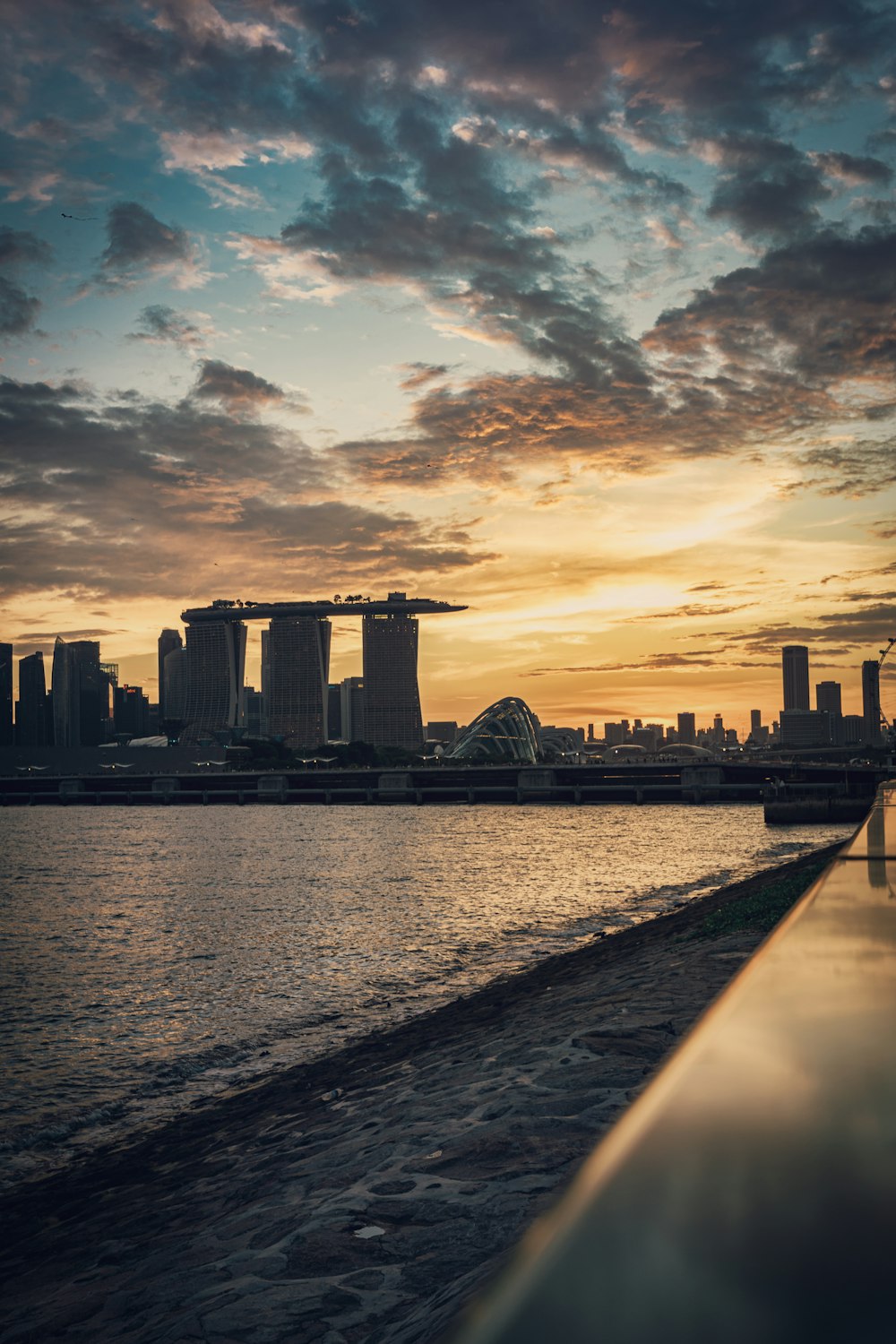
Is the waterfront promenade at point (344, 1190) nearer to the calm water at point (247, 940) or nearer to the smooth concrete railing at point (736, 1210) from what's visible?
the smooth concrete railing at point (736, 1210)

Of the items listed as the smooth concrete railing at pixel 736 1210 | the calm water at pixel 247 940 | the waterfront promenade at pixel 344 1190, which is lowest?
the calm water at pixel 247 940

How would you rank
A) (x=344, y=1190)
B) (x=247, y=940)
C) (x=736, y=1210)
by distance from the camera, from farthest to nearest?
1. (x=247, y=940)
2. (x=344, y=1190)
3. (x=736, y=1210)

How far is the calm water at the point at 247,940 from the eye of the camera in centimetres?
1445

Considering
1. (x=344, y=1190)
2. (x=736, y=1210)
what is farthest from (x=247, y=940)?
(x=736, y=1210)

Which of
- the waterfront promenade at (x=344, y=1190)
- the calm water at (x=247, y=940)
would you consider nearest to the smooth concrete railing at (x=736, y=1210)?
the waterfront promenade at (x=344, y=1190)

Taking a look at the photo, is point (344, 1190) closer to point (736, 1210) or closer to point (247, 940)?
point (736, 1210)

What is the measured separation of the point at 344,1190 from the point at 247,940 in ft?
72.7

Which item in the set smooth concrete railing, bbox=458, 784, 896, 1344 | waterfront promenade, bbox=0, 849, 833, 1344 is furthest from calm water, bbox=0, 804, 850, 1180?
smooth concrete railing, bbox=458, 784, 896, 1344

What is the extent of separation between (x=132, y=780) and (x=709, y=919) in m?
184

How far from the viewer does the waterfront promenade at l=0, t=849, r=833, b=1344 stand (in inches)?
219

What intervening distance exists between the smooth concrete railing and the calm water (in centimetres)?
1178

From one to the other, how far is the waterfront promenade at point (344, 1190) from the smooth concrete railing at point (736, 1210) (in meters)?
1.65

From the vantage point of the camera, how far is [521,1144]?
24.3ft

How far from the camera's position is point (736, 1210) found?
2.96 ft
